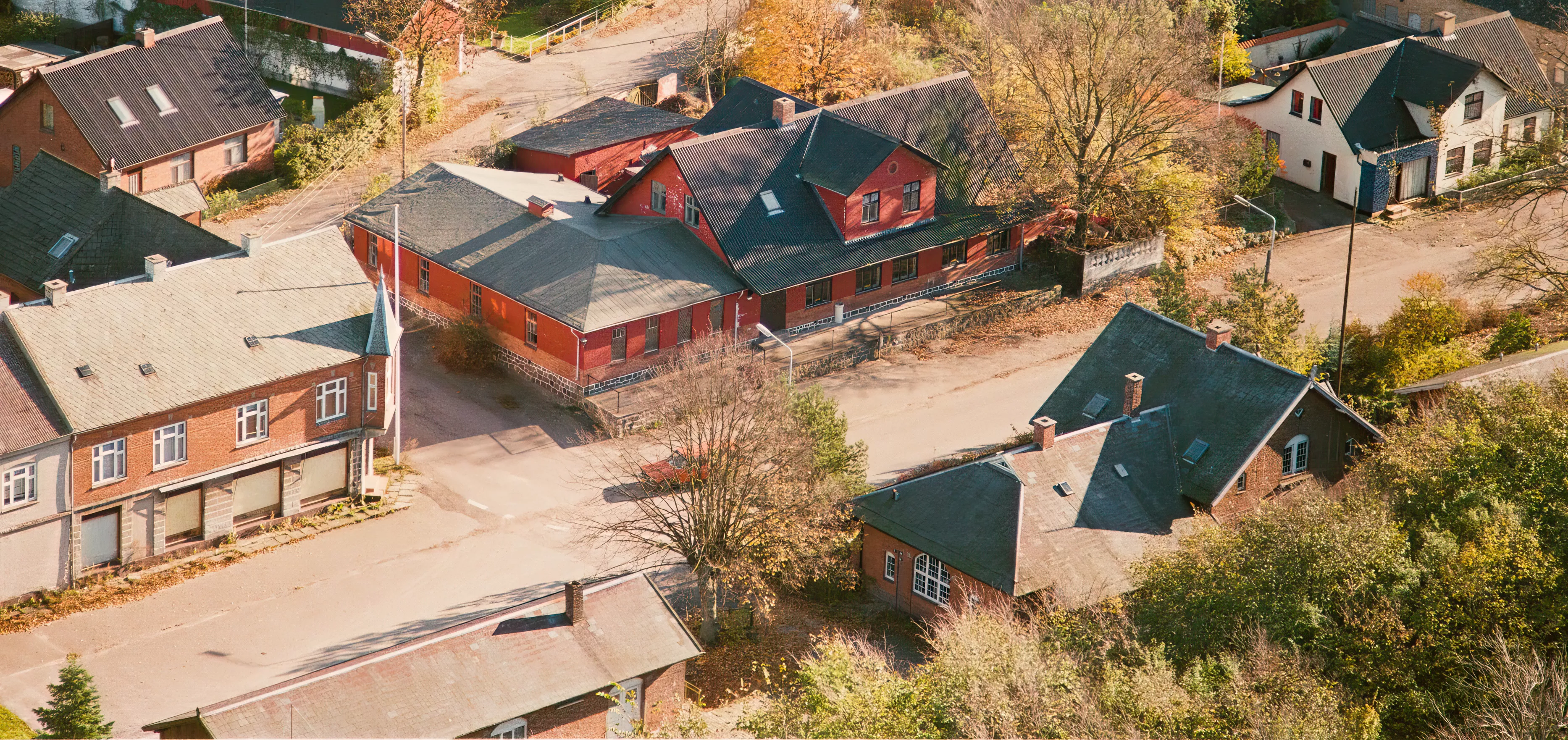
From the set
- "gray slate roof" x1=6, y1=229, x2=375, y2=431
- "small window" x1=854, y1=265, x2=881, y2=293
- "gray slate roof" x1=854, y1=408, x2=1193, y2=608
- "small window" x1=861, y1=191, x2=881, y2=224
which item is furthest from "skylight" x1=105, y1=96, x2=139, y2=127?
"gray slate roof" x1=854, y1=408, x2=1193, y2=608

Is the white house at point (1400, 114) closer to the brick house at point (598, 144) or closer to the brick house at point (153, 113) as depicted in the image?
the brick house at point (598, 144)

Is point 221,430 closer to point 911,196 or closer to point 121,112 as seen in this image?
point 121,112

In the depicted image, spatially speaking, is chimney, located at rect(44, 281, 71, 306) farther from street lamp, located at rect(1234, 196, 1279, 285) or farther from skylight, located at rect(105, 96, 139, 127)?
street lamp, located at rect(1234, 196, 1279, 285)

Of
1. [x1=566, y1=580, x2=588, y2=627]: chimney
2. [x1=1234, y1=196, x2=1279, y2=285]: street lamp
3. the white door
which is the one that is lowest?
the white door

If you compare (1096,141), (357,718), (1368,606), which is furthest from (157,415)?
(1096,141)

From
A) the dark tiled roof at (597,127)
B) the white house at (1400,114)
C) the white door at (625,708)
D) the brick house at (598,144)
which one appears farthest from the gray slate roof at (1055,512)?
the white house at (1400,114)

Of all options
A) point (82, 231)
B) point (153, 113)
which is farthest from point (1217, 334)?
point (153, 113)
